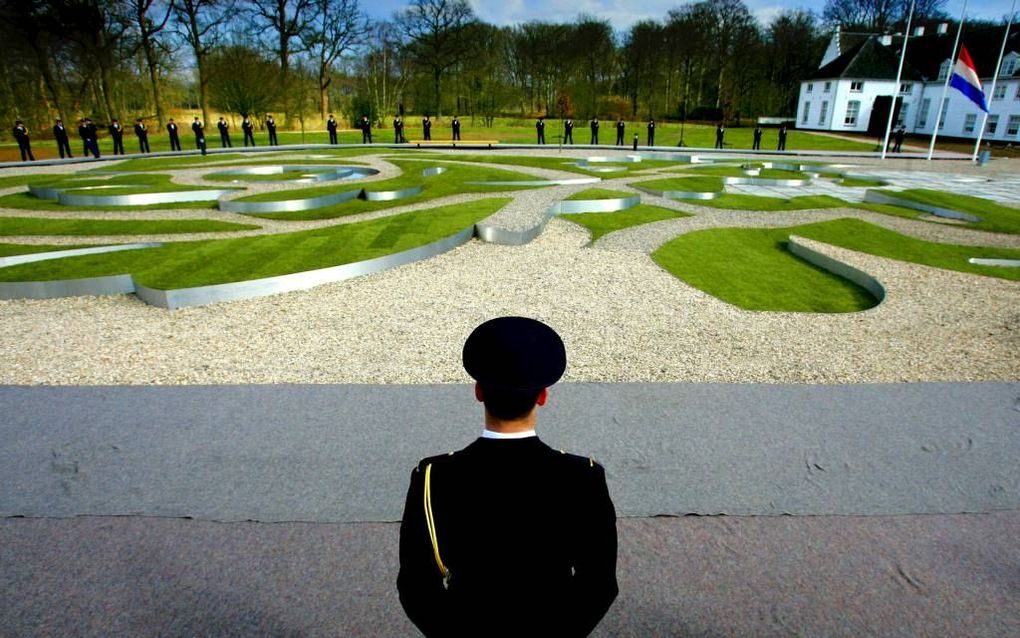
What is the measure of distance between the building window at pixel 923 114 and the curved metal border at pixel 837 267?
6146 cm

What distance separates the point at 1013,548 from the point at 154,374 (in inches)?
393

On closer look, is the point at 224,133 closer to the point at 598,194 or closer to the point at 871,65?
the point at 598,194

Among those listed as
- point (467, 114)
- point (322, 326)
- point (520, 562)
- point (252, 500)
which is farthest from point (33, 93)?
point (520, 562)

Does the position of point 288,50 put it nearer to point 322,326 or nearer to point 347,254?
point 347,254

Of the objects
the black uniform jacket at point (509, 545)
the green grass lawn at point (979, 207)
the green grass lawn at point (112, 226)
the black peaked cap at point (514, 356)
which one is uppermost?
the black peaked cap at point (514, 356)

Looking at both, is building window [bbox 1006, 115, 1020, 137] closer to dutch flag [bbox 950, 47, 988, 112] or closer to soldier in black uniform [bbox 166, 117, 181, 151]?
dutch flag [bbox 950, 47, 988, 112]

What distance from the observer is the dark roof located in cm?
6378

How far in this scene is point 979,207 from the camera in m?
22.8

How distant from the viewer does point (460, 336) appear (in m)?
9.78

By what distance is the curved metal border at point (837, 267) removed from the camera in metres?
12.8

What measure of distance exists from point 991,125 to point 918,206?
4619cm

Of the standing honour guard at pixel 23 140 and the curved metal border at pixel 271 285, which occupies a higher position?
the standing honour guard at pixel 23 140

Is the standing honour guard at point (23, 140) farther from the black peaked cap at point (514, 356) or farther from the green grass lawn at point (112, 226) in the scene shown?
the black peaked cap at point (514, 356)

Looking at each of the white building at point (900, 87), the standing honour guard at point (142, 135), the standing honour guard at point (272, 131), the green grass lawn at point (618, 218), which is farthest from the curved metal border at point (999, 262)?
the white building at point (900, 87)
